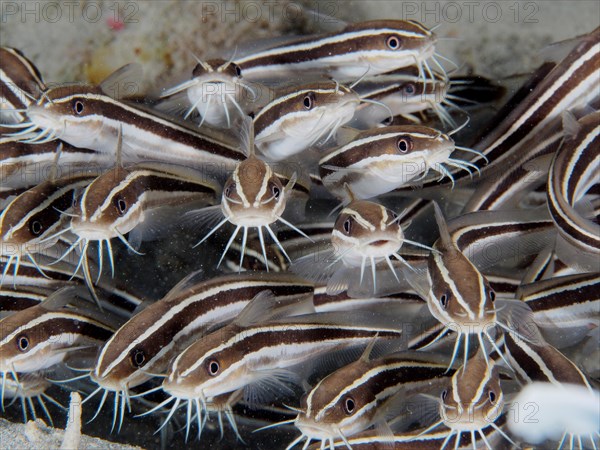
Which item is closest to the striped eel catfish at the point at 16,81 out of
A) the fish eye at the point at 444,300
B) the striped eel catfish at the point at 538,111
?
the fish eye at the point at 444,300

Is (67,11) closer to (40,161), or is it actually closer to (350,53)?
(40,161)

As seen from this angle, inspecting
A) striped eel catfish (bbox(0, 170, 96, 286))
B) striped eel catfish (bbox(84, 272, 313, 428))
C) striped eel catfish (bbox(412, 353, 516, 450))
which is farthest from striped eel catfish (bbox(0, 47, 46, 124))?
striped eel catfish (bbox(412, 353, 516, 450))

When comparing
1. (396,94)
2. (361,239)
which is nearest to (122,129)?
(361,239)

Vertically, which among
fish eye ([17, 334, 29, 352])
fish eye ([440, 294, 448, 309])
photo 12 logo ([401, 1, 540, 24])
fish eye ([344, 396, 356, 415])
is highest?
photo 12 logo ([401, 1, 540, 24])

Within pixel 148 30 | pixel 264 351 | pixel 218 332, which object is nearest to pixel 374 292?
pixel 264 351

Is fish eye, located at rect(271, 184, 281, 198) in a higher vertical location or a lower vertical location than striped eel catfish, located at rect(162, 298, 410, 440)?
higher

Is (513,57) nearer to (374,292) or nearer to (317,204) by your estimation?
(317,204)

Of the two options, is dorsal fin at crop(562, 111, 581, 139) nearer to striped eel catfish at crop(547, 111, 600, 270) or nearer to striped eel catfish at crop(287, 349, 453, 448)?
striped eel catfish at crop(547, 111, 600, 270)

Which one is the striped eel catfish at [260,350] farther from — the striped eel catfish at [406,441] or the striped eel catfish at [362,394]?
the striped eel catfish at [406,441]
